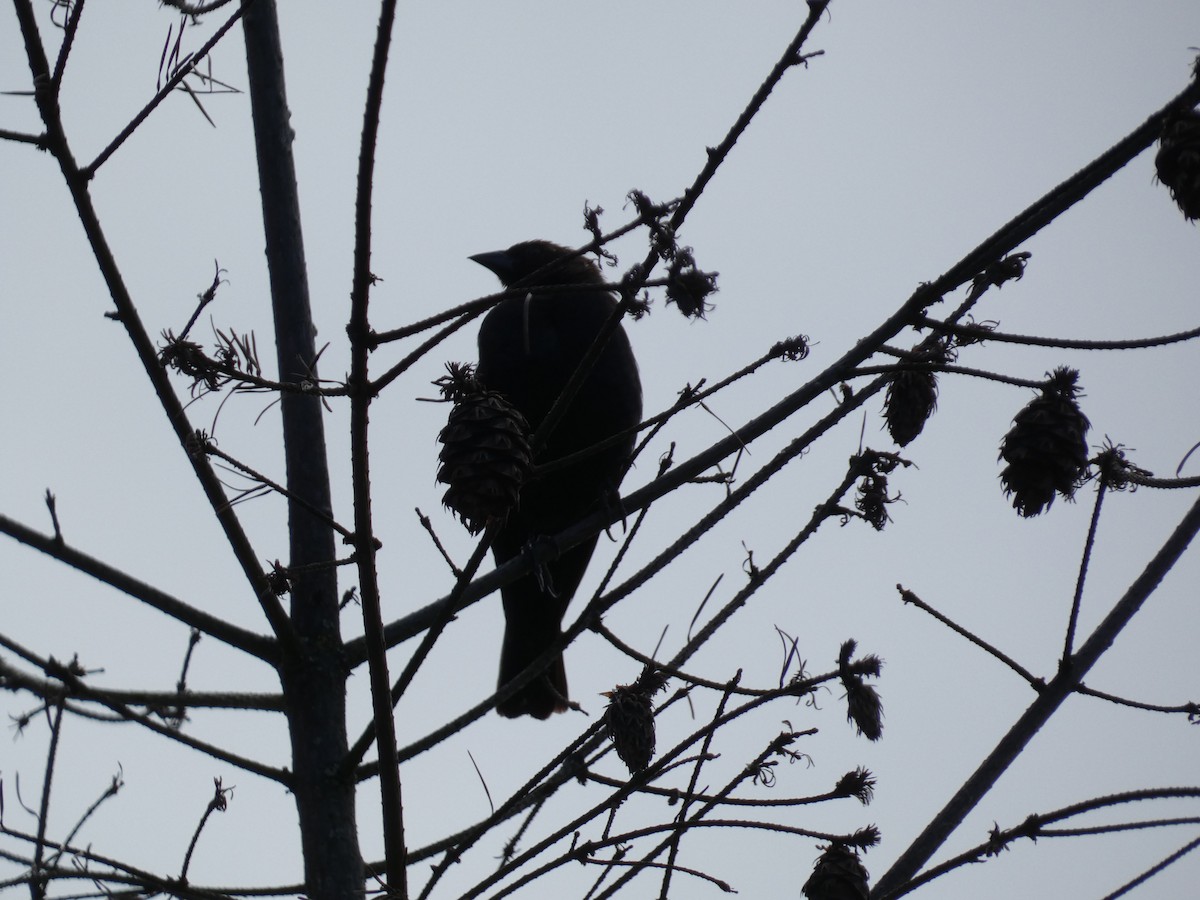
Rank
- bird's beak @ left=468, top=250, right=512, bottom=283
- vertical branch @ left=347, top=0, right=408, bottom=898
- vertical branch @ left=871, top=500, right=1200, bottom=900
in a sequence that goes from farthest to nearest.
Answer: bird's beak @ left=468, top=250, right=512, bottom=283
vertical branch @ left=871, top=500, right=1200, bottom=900
vertical branch @ left=347, top=0, right=408, bottom=898

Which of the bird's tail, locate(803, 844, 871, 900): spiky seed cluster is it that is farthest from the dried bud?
the bird's tail

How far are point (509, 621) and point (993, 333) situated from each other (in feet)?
8.37

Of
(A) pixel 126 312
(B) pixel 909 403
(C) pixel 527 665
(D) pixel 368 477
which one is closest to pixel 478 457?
(D) pixel 368 477

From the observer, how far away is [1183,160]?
1442 mm

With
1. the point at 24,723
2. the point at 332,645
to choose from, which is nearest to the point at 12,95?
the point at 332,645

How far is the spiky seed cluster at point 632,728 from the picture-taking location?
202 cm

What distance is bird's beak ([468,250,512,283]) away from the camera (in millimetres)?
4609

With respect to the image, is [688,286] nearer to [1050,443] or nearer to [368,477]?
[368,477]

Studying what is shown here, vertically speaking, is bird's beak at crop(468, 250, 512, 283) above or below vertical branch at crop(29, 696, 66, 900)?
above

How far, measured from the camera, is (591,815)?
6.15 feet

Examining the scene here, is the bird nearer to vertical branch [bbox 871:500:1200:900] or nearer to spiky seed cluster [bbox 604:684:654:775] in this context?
spiky seed cluster [bbox 604:684:654:775]

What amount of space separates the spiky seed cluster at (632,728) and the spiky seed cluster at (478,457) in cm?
52

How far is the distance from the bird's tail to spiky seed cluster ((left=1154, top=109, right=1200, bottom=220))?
2.37m

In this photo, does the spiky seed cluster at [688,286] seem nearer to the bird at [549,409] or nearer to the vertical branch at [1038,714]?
the vertical branch at [1038,714]
